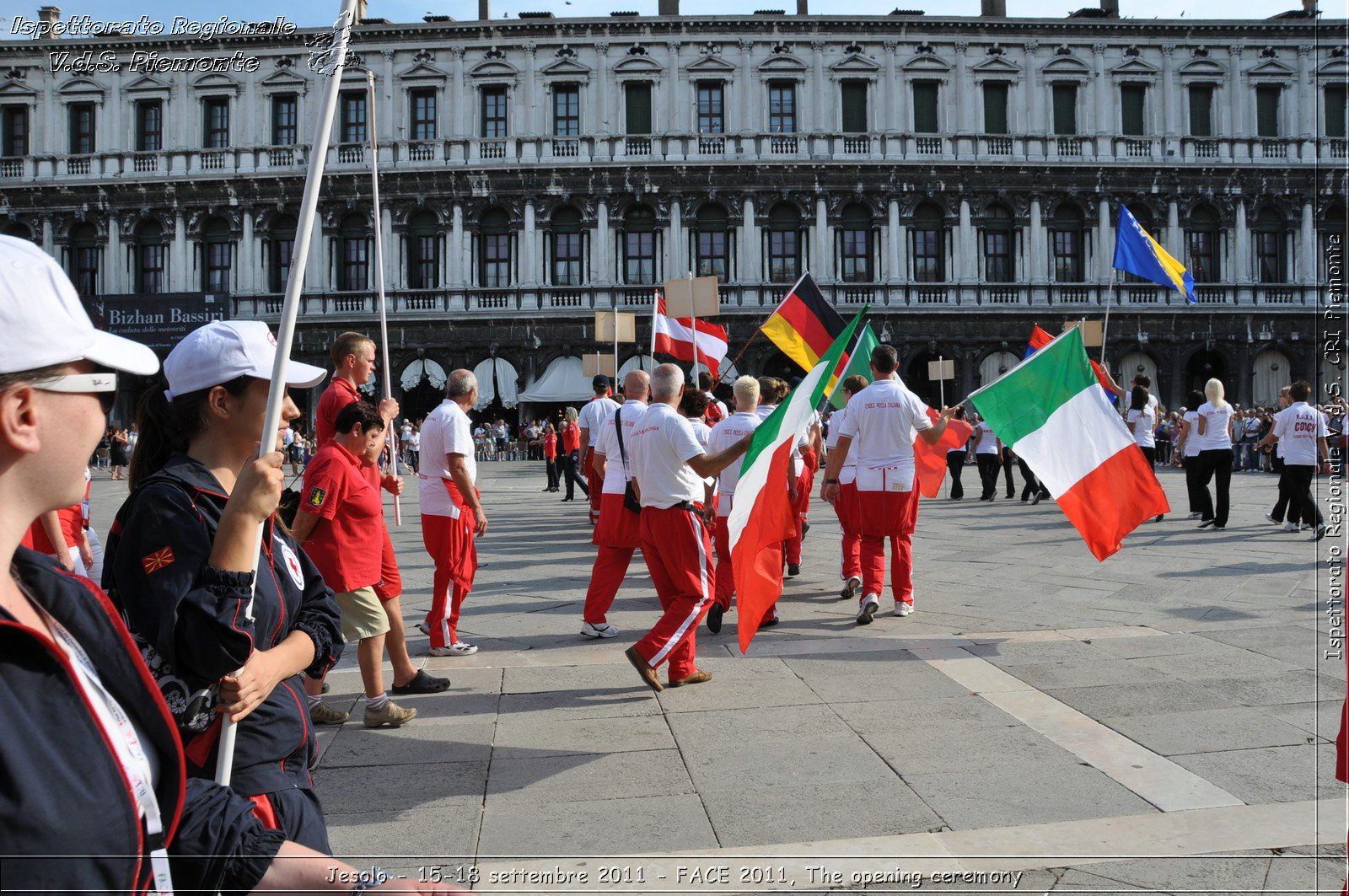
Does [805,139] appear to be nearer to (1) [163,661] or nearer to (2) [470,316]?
(2) [470,316]

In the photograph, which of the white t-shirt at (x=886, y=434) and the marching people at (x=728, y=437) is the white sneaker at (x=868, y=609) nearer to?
the marching people at (x=728, y=437)

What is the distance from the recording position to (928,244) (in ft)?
110

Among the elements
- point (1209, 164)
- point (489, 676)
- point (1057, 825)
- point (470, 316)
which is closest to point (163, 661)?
point (1057, 825)

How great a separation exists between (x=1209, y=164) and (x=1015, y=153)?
6425 mm

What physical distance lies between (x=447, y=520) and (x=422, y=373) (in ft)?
90.7

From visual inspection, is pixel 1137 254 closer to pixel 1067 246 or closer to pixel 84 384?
pixel 84 384

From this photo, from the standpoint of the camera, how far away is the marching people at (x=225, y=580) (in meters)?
1.91

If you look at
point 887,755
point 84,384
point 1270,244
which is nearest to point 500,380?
point 1270,244

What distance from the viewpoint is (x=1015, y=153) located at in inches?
1313

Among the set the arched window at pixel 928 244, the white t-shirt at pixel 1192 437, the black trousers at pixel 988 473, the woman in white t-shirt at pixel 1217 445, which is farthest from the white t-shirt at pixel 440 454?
the arched window at pixel 928 244

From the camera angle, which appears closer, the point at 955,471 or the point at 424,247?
the point at 955,471

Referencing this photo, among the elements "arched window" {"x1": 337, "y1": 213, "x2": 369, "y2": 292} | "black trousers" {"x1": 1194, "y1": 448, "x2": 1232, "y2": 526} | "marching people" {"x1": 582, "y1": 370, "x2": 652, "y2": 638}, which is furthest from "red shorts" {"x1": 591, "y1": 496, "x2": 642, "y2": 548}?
"arched window" {"x1": 337, "y1": 213, "x2": 369, "y2": 292}

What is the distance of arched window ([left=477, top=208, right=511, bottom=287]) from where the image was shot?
110 ft

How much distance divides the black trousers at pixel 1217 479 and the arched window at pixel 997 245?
21.8 metres
